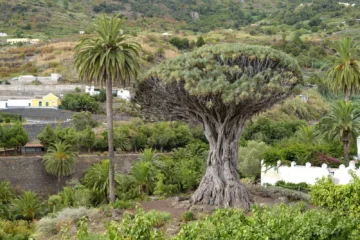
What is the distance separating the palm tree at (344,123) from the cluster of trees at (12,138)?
830 inches

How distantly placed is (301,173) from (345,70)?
6.37 m

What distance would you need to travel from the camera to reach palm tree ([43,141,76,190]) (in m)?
35.6

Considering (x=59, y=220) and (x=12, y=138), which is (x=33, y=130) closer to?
(x=12, y=138)

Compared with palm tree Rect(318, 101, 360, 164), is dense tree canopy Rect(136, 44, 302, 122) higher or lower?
higher

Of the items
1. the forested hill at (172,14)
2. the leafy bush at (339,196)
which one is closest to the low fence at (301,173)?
the leafy bush at (339,196)

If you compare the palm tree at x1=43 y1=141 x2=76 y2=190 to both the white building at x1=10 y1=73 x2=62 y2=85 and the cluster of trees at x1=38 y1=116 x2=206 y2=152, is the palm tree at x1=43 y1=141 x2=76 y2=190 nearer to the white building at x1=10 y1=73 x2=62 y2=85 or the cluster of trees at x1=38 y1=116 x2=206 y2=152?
the cluster of trees at x1=38 y1=116 x2=206 y2=152

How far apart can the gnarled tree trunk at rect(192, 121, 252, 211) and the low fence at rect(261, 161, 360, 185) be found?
260 inches

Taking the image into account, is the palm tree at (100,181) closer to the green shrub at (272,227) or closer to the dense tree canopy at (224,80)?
the dense tree canopy at (224,80)

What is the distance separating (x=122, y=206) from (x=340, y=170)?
38.3ft

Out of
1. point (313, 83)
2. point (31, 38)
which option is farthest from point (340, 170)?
point (31, 38)

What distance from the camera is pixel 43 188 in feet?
120

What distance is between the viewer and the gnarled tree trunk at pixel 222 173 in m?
22.3

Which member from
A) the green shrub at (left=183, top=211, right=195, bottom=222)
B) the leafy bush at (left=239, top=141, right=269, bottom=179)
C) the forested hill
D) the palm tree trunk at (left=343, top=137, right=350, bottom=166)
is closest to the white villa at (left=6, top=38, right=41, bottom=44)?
the forested hill

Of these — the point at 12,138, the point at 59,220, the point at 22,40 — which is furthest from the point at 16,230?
the point at 22,40
